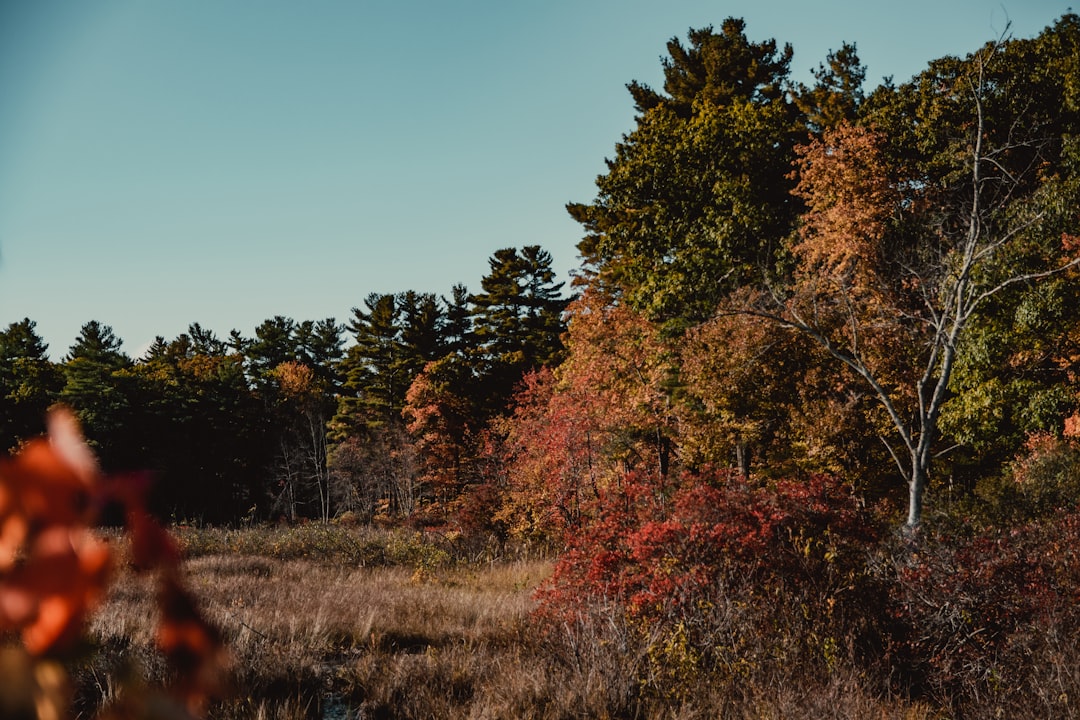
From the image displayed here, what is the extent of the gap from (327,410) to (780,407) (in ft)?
119

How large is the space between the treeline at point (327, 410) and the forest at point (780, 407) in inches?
8.5

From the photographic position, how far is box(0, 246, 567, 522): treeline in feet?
107

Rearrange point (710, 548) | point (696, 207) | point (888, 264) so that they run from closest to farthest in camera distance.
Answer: point (710, 548) → point (888, 264) → point (696, 207)

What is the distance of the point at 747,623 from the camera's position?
A: 21.4 feet

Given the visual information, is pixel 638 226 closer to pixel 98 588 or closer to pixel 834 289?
pixel 834 289

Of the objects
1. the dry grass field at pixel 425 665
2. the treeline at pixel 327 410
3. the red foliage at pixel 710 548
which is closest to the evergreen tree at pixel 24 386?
the treeline at pixel 327 410

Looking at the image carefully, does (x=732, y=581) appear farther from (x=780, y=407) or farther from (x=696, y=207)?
(x=696, y=207)

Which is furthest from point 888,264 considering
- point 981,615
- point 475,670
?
point 475,670

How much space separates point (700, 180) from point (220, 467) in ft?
109

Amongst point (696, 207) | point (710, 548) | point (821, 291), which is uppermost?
point (696, 207)

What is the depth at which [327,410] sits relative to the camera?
4472cm

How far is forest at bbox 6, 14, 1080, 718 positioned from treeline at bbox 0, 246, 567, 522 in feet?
0.71

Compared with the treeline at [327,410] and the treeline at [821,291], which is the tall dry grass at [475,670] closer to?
the treeline at [821,291]

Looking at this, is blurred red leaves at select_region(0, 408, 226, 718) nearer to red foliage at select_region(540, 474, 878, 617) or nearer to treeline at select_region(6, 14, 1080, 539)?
red foliage at select_region(540, 474, 878, 617)
